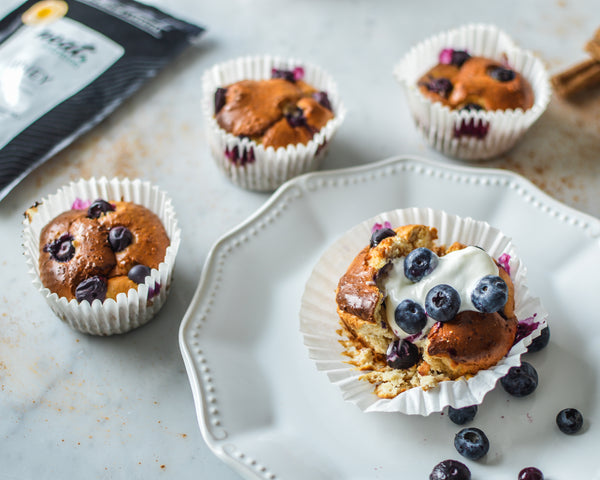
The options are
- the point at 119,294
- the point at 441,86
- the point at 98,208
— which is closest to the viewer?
the point at 119,294

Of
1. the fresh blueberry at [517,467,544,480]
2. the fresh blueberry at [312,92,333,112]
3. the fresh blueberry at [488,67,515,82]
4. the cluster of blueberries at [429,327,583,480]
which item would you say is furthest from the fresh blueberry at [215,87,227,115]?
the fresh blueberry at [517,467,544,480]

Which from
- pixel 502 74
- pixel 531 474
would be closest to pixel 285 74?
pixel 502 74

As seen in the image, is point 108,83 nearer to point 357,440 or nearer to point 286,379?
point 286,379

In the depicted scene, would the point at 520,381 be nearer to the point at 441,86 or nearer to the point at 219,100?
the point at 441,86

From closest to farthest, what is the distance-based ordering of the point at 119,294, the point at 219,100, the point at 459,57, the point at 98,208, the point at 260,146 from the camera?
the point at 119,294 → the point at 98,208 → the point at 260,146 → the point at 219,100 → the point at 459,57

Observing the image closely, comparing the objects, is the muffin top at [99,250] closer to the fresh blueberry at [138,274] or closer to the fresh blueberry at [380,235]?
the fresh blueberry at [138,274]

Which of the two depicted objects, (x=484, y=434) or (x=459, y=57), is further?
(x=459, y=57)
